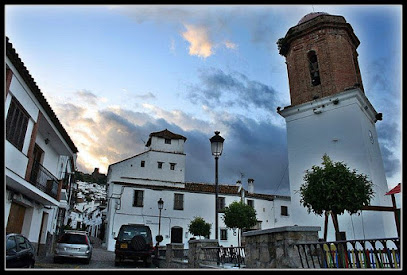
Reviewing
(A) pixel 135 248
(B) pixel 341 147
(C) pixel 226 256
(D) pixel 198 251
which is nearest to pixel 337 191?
(C) pixel 226 256

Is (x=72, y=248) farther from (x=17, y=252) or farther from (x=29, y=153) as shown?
(x=17, y=252)

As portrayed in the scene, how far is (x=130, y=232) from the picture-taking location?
12992 millimetres

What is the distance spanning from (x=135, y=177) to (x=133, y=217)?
469 centimetres

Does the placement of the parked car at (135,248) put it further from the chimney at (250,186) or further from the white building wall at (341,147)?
the chimney at (250,186)

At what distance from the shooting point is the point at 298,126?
1706 cm

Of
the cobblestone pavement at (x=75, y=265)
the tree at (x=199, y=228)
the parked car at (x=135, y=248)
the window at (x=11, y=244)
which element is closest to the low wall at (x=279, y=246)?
the window at (x=11, y=244)

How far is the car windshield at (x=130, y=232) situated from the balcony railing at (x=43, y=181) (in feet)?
13.1

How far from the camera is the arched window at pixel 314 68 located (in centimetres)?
1736

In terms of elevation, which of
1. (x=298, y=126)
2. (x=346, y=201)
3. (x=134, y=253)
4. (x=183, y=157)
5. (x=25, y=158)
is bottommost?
(x=134, y=253)

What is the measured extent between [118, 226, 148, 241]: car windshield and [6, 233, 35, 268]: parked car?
5268 millimetres

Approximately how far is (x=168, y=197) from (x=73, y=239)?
1680 cm

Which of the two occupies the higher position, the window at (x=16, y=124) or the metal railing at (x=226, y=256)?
the window at (x=16, y=124)
